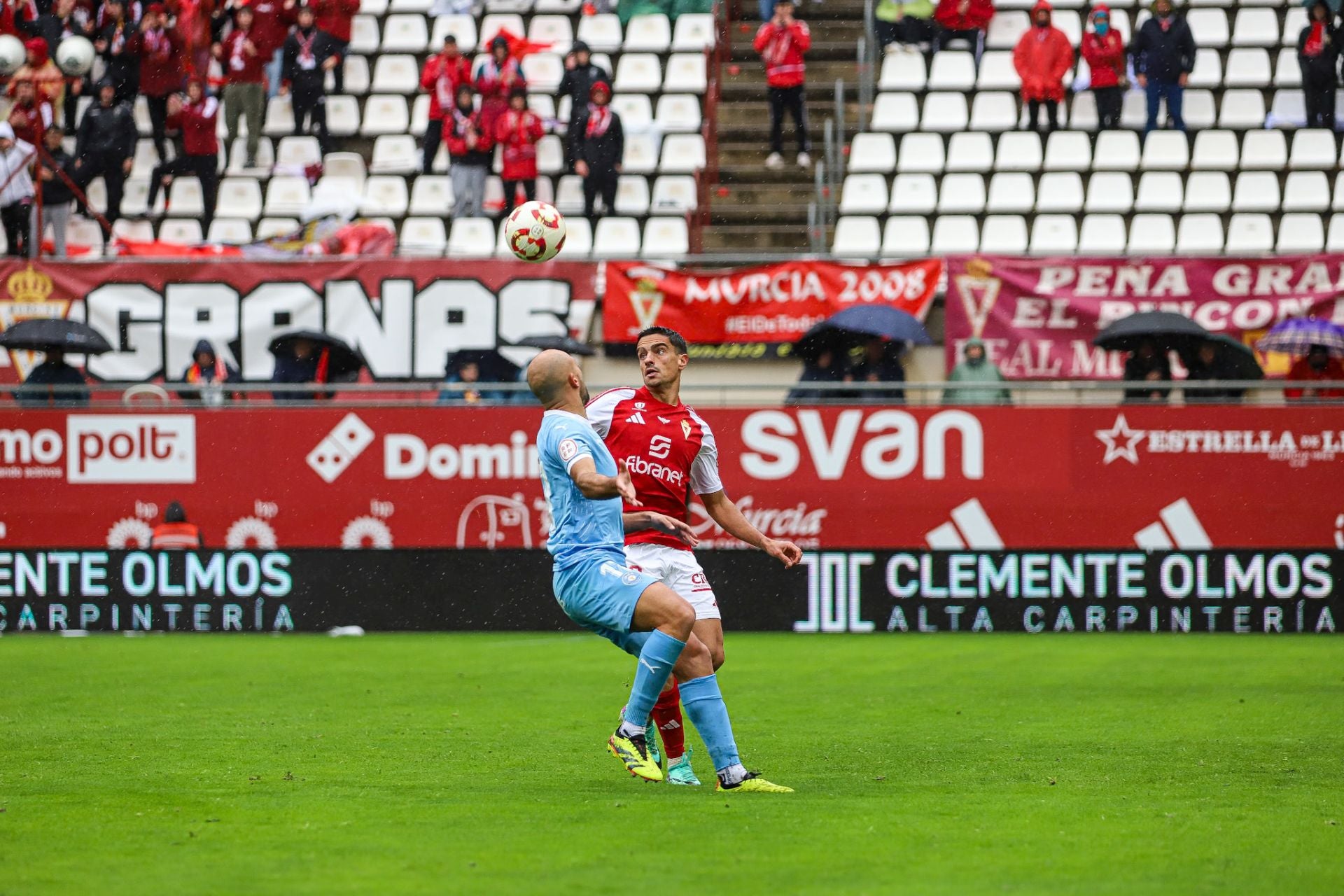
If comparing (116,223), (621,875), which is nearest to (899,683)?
(621,875)

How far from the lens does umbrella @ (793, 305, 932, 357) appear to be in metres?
20.2

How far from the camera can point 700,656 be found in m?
8.53

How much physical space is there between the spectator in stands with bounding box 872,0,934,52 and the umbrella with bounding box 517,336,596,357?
781 cm

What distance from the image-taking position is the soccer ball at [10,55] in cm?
2630

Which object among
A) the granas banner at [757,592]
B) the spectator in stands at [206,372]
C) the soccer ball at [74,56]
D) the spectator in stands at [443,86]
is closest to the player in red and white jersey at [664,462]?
the granas banner at [757,592]

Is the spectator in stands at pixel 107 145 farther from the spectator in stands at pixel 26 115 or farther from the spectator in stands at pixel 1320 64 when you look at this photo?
the spectator in stands at pixel 1320 64

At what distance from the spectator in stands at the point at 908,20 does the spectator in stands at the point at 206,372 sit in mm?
10628

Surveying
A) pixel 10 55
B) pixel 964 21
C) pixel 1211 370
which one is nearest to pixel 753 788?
pixel 1211 370

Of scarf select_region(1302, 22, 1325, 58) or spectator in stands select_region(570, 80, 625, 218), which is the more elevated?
scarf select_region(1302, 22, 1325, 58)

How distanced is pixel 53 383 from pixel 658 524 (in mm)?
13406

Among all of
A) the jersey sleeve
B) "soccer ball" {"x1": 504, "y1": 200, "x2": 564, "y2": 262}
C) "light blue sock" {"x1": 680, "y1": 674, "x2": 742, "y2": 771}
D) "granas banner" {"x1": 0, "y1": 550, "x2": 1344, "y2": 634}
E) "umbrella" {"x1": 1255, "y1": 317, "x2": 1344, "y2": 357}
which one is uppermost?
"soccer ball" {"x1": 504, "y1": 200, "x2": 564, "y2": 262}

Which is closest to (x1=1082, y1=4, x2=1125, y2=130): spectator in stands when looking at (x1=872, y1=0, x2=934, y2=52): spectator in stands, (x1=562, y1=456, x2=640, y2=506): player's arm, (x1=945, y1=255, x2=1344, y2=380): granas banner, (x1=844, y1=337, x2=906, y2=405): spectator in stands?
(x1=872, y1=0, x2=934, y2=52): spectator in stands

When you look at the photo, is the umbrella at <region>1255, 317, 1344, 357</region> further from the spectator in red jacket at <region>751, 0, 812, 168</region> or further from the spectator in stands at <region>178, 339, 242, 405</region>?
the spectator in stands at <region>178, 339, 242, 405</region>

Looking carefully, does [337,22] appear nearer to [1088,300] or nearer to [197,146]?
[197,146]
